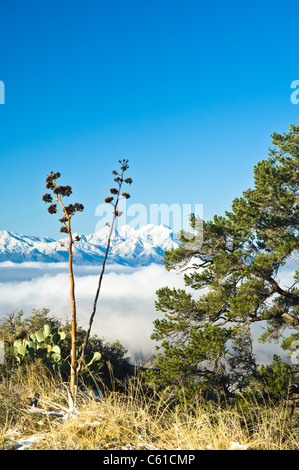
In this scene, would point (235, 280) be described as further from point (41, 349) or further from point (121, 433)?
point (121, 433)

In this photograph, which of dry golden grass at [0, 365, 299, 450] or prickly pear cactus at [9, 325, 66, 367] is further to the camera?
prickly pear cactus at [9, 325, 66, 367]

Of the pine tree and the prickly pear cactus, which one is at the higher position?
the pine tree

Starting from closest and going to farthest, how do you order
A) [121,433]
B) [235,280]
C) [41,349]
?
[121,433] → [41,349] → [235,280]

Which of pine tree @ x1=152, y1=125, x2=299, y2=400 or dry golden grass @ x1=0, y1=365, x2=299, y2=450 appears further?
pine tree @ x1=152, y1=125, x2=299, y2=400

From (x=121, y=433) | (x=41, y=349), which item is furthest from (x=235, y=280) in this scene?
(x=121, y=433)

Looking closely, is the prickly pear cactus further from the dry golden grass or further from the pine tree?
the dry golden grass

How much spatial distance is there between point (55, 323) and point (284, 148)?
36.9 feet

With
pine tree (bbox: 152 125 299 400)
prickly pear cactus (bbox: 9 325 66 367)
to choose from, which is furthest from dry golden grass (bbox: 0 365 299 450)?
pine tree (bbox: 152 125 299 400)

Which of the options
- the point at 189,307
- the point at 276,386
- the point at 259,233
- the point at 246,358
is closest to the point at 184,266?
the point at 189,307

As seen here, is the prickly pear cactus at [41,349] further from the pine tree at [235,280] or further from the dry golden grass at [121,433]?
the dry golden grass at [121,433]

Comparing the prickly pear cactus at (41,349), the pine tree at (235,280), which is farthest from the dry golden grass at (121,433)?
the pine tree at (235,280)

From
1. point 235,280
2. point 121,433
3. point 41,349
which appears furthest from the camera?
point 235,280
